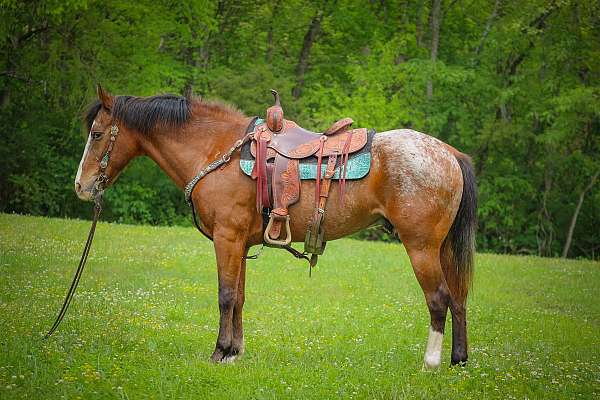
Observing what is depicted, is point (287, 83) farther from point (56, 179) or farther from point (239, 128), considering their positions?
point (239, 128)

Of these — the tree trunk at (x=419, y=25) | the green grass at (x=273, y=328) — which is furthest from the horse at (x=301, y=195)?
the tree trunk at (x=419, y=25)

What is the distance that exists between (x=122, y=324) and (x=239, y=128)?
112 inches

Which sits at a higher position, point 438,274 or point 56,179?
point 438,274

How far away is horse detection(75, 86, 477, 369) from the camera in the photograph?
6.96 meters

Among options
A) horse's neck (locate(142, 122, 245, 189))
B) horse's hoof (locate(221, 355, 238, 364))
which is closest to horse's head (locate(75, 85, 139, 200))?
horse's neck (locate(142, 122, 245, 189))

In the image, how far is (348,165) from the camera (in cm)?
716

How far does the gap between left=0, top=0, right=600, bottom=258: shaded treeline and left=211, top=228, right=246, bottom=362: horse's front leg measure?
17.5 m

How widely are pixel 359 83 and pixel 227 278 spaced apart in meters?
22.0

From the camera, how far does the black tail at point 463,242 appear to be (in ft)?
24.0

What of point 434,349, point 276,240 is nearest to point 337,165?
point 276,240

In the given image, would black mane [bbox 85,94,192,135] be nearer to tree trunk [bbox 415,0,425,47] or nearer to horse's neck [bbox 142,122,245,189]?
horse's neck [bbox 142,122,245,189]

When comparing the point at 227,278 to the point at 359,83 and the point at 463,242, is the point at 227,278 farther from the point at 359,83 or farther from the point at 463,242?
the point at 359,83

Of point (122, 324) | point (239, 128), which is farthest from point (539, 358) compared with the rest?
point (122, 324)

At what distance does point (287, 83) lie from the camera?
89.6ft
